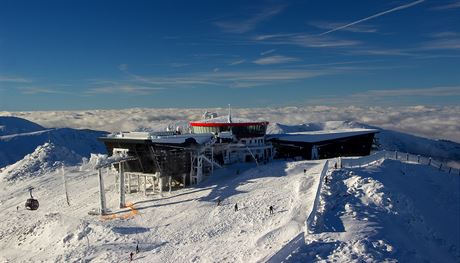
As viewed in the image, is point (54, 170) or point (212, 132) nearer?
point (212, 132)

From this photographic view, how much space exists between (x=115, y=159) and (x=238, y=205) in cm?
1783

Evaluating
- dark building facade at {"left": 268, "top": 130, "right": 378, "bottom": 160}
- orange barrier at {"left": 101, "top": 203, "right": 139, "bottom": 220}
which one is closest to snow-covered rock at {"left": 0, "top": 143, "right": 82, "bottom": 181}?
orange barrier at {"left": 101, "top": 203, "right": 139, "bottom": 220}

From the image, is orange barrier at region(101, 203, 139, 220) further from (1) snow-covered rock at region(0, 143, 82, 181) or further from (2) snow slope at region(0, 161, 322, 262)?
(1) snow-covered rock at region(0, 143, 82, 181)

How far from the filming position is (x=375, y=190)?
42.8m

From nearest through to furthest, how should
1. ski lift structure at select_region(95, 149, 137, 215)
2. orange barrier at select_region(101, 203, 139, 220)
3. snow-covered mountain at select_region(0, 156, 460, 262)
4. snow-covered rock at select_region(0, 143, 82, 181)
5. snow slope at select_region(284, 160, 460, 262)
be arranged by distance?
snow slope at select_region(284, 160, 460, 262)
snow-covered mountain at select_region(0, 156, 460, 262)
orange barrier at select_region(101, 203, 139, 220)
ski lift structure at select_region(95, 149, 137, 215)
snow-covered rock at select_region(0, 143, 82, 181)

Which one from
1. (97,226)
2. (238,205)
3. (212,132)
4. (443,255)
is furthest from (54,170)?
(443,255)

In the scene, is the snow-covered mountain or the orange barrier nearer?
the snow-covered mountain

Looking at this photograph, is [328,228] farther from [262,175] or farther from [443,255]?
[262,175]

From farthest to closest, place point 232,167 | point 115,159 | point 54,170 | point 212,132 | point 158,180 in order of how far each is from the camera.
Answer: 1. point 54,170
2. point 212,132
3. point 232,167
4. point 158,180
5. point 115,159

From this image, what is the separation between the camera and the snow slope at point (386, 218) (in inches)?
1235

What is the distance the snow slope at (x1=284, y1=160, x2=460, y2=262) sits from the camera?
3138 centimetres

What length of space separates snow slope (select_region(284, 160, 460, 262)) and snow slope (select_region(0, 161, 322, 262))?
229 cm

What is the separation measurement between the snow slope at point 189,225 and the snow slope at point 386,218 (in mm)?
2287

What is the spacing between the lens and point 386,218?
3794cm
